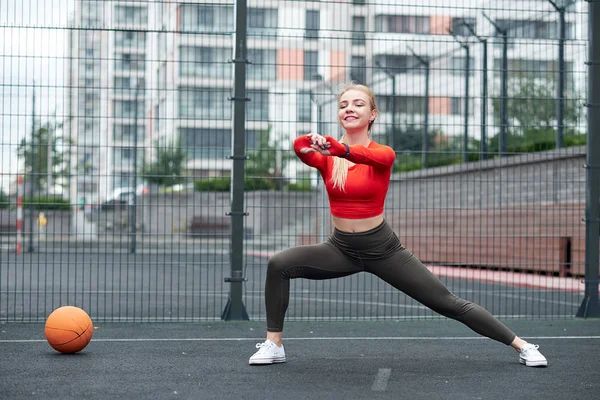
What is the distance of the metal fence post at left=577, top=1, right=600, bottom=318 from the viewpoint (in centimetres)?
1003

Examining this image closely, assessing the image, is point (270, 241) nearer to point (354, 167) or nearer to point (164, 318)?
point (164, 318)

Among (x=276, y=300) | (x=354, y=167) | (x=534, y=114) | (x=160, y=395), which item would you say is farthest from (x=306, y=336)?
(x=534, y=114)

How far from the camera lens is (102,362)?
6.86 meters

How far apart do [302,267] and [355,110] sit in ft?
3.68

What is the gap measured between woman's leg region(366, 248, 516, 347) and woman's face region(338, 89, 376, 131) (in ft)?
2.99

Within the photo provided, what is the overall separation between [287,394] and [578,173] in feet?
36.1

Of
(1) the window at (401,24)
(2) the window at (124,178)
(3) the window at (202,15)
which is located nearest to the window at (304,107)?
(3) the window at (202,15)

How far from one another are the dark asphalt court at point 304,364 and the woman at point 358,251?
0.29 m

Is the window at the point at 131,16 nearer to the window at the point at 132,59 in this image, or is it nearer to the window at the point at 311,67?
the window at the point at 132,59

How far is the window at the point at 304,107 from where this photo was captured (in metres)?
10.6

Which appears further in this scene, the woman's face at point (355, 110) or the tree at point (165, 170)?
the tree at point (165, 170)

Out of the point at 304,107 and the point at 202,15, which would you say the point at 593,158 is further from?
the point at 202,15

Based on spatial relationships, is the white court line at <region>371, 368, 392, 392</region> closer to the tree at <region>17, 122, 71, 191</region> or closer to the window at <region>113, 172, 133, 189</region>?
the tree at <region>17, 122, 71, 191</region>

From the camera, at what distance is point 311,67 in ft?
34.3
